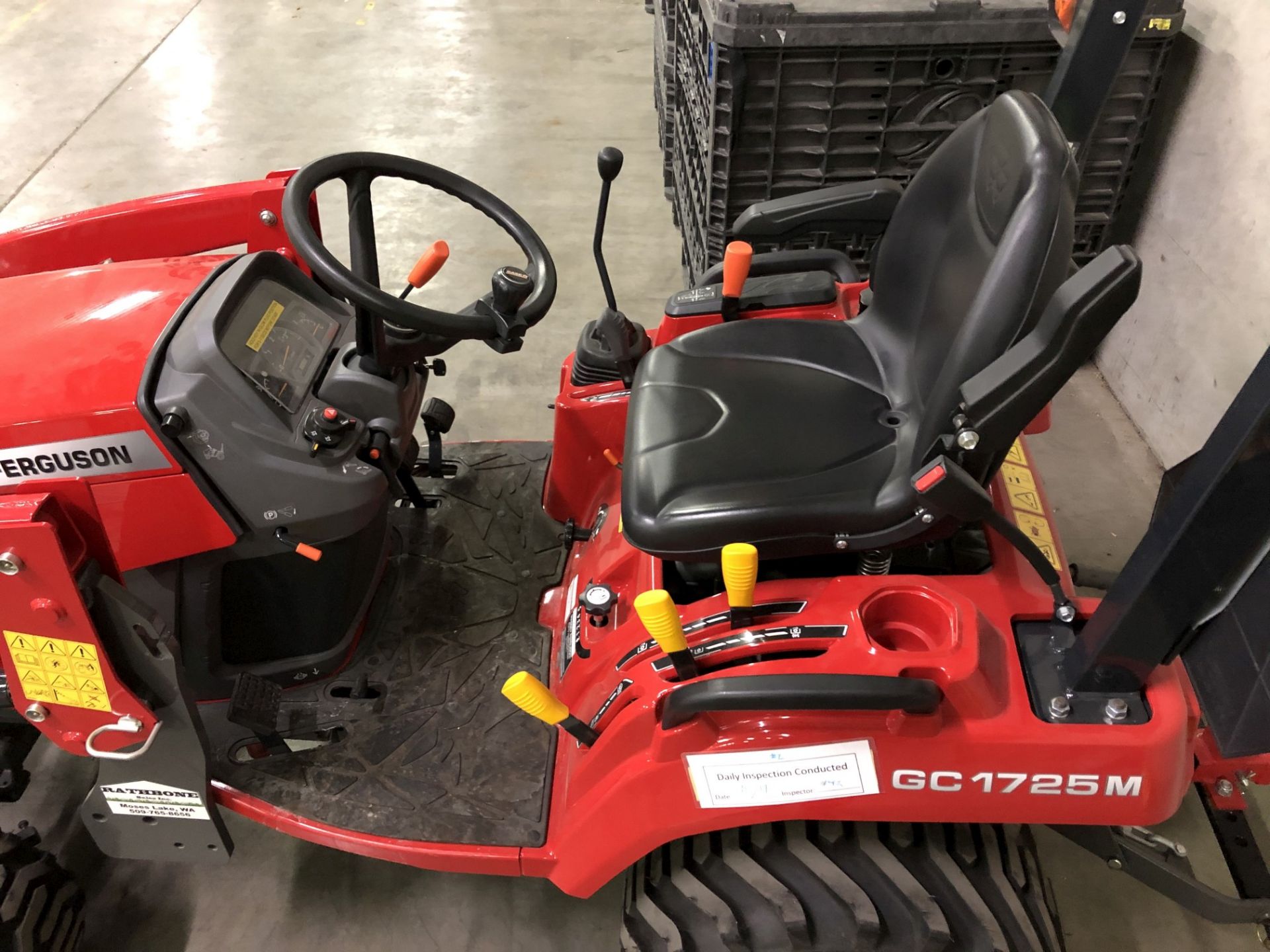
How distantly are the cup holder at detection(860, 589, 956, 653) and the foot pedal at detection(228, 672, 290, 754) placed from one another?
0.90 m

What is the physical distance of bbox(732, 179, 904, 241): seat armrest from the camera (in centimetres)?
161

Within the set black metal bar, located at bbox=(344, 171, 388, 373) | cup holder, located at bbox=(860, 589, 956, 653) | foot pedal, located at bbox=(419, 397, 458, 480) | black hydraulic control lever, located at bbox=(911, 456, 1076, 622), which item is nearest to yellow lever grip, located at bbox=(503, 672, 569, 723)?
cup holder, located at bbox=(860, 589, 956, 653)

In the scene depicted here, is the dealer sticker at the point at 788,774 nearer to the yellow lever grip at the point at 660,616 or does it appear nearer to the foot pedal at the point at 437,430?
the yellow lever grip at the point at 660,616

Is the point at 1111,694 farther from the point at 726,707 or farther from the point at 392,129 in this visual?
the point at 392,129

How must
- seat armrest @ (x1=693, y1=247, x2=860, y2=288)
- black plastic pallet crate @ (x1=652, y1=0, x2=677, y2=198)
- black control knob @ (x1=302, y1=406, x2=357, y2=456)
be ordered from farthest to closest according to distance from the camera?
black plastic pallet crate @ (x1=652, y1=0, x2=677, y2=198) → seat armrest @ (x1=693, y1=247, x2=860, y2=288) → black control knob @ (x1=302, y1=406, x2=357, y2=456)

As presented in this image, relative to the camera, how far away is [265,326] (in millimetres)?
1358

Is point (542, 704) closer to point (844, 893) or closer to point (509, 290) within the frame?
point (844, 893)

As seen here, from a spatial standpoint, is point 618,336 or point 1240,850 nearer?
point 1240,850

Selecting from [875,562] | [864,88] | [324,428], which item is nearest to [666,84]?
[864,88]

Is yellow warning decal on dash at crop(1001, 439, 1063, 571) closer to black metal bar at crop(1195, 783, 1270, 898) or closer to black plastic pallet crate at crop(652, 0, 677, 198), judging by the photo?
black metal bar at crop(1195, 783, 1270, 898)

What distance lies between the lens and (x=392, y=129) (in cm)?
384

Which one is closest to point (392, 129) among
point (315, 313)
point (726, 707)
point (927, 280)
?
point (315, 313)

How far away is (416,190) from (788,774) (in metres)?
3.02

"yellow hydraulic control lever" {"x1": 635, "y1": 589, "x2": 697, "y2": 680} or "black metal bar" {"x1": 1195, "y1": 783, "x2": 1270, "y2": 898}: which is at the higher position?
"yellow hydraulic control lever" {"x1": 635, "y1": 589, "x2": 697, "y2": 680}
